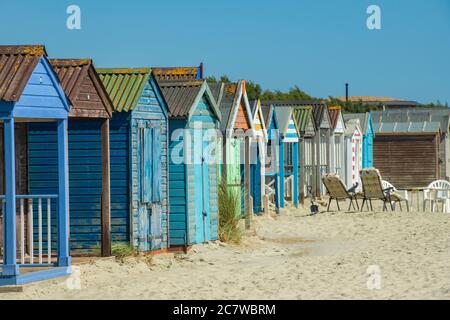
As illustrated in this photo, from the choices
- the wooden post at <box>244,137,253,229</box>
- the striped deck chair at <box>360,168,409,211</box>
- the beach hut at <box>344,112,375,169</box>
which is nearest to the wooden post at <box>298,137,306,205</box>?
the striped deck chair at <box>360,168,409,211</box>

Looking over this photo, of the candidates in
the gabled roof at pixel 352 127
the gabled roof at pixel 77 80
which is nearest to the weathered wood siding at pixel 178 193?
the gabled roof at pixel 77 80

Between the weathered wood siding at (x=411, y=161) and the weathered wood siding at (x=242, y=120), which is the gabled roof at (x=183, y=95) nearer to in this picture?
the weathered wood siding at (x=242, y=120)

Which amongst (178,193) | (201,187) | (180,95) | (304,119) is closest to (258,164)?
(304,119)

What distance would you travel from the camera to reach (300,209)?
2580 cm

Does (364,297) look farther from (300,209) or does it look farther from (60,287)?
(300,209)

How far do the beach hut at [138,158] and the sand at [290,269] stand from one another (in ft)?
1.57

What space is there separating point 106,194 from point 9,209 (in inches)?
102

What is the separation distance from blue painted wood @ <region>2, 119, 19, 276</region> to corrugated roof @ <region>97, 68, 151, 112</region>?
2981 millimetres

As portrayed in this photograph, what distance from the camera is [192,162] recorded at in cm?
1598

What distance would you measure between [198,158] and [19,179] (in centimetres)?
317

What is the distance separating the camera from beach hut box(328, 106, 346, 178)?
30266mm

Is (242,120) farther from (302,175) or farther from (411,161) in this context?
(411,161)

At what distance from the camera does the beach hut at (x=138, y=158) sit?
1424cm
